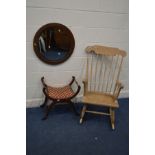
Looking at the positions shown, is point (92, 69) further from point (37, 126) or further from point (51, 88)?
point (37, 126)

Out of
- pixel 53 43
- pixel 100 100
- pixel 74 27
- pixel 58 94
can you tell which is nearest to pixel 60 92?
pixel 58 94

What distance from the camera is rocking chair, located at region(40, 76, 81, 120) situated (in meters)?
2.71

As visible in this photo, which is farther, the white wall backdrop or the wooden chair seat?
the white wall backdrop

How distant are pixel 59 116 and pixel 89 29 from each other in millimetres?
1304

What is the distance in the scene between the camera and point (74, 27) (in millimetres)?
2877

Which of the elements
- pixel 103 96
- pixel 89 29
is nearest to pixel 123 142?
pixel 103 96

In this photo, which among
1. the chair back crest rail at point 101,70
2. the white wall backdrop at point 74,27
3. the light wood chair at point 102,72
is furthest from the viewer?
the chair back crest rail at point 101,70

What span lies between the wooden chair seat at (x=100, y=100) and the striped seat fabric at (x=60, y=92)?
0.25 meters

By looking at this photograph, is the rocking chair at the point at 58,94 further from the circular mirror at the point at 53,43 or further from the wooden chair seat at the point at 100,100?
the circular mirror at the point at 53,43

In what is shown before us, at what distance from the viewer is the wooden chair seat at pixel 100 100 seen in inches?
102

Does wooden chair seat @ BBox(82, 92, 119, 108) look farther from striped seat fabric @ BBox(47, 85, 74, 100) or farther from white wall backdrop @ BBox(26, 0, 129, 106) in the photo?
white wall backdrop @ BBox(26, 0, 129, 106)

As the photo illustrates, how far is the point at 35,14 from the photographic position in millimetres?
2660

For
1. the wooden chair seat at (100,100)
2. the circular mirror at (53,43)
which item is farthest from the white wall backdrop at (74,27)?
the wooden chair seat at (100,100)

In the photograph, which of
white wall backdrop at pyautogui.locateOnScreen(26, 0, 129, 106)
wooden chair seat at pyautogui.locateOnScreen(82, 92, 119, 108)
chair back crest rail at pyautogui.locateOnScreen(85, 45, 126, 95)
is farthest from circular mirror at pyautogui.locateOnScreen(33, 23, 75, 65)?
wooden chair seat at pyautogui.locateOnScreen(82, 92, 119, 108)
